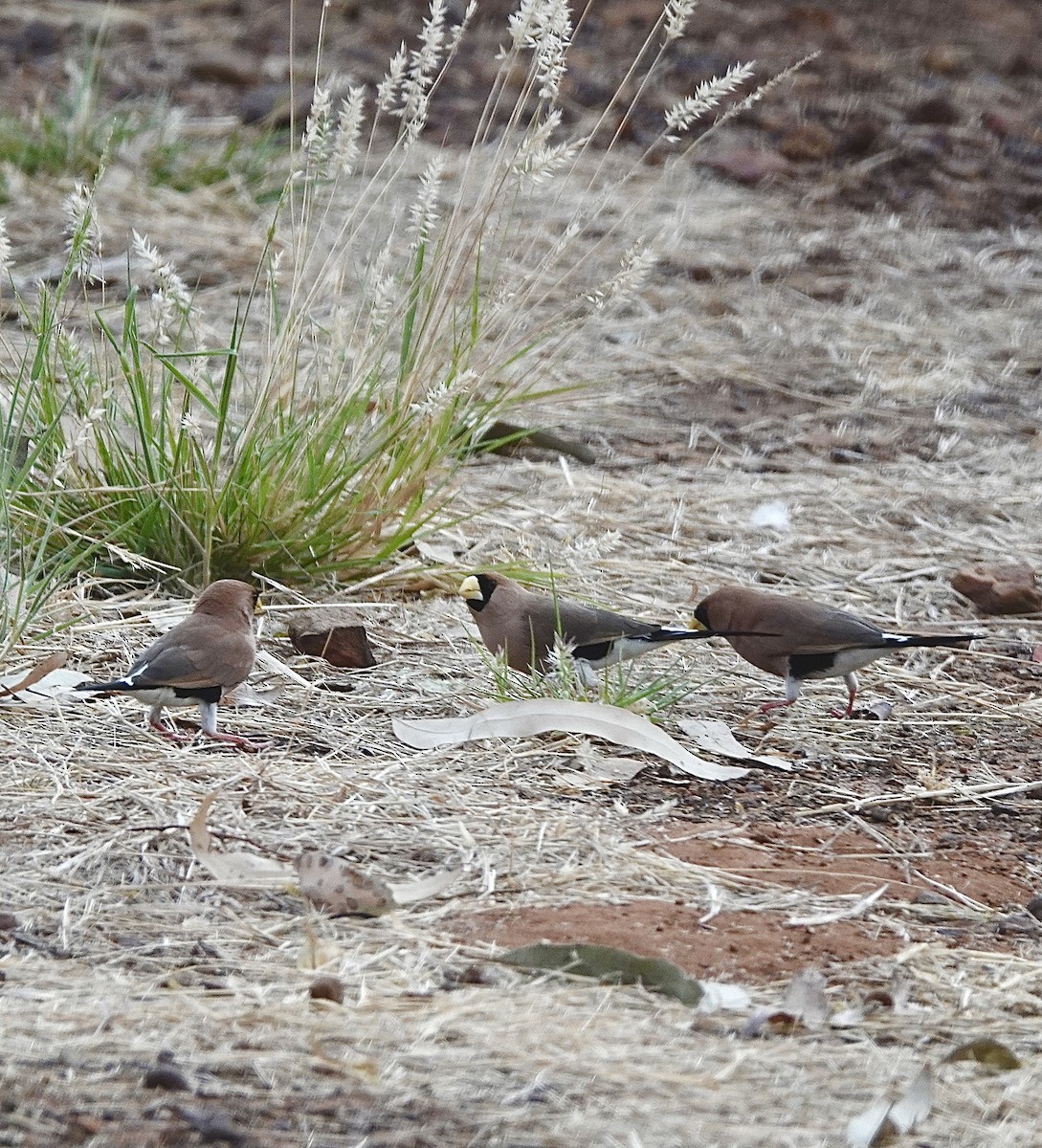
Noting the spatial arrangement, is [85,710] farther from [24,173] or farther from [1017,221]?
[1017,221]

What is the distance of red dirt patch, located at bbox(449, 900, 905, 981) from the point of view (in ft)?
8.43

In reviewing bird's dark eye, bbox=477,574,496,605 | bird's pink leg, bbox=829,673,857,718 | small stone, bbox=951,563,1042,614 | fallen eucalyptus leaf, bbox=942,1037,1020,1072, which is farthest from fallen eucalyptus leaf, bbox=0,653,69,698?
small stone, bbox=951,563,1042,614

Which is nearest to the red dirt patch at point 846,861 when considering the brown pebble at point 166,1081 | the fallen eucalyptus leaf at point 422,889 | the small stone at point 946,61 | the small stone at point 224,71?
the fallen eucalyptus leaf at point 422,889

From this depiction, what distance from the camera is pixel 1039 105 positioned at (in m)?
9.71

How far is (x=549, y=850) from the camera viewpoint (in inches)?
115

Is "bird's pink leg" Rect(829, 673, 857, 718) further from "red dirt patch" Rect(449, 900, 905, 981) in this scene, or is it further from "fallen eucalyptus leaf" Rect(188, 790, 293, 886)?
"fallen eucalyptus leaf" Rect(188, 790, 293, 886)

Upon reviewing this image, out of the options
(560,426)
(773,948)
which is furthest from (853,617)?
(560,426)

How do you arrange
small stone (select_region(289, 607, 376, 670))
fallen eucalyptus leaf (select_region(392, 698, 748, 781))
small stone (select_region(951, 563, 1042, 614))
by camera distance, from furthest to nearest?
small stone (select_region(951, 563, 1042, 614)) < small stone (select_region(289, 607, 376, 670)) < fallen eucalyptus leaf (select_region(392, 698, 748, 781))

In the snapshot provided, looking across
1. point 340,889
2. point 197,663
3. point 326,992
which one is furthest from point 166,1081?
point 197,663

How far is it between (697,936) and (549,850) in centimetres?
35

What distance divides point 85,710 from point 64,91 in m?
6.35

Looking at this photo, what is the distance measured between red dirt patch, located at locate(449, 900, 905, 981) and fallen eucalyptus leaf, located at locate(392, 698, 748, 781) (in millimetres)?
613

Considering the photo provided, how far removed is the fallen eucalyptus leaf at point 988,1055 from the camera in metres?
2.27

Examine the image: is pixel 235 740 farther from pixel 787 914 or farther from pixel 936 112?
pixel 936 112
